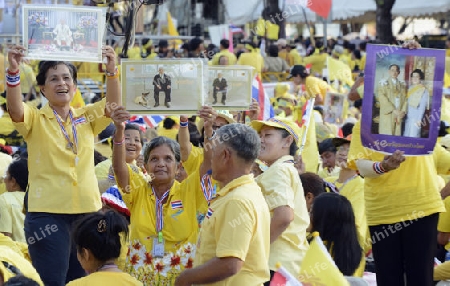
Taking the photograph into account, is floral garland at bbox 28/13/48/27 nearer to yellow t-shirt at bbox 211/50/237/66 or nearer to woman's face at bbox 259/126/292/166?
woman's face at bbox 259/126/292/166

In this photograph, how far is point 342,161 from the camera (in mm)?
7785

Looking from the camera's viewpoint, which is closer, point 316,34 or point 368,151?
point 368,151

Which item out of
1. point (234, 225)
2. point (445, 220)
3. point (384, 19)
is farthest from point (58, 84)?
point (384, 19)

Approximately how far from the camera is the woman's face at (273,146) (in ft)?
17.8

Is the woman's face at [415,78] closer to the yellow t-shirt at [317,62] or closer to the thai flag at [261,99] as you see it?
the thai flag at [261,99]

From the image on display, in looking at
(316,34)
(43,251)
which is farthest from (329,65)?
(316,34)

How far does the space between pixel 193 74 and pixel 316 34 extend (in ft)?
98.7

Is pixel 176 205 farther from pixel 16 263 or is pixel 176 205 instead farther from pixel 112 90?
pixel 16 263

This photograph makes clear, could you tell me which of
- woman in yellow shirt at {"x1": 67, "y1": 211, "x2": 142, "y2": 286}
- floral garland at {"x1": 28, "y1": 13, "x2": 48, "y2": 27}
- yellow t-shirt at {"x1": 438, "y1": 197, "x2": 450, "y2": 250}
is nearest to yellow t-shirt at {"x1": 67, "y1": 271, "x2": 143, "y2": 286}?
woman in yellow shirt at {"x1": 67, "y1": 211, "x2": 142, "y2": 286}

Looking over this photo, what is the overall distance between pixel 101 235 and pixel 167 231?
83 centimetres

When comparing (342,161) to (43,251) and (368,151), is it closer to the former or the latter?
(368,151)

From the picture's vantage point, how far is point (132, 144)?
694 cm

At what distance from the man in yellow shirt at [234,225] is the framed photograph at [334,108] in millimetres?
8190

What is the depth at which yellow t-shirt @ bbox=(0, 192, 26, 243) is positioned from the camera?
6.76 meters
